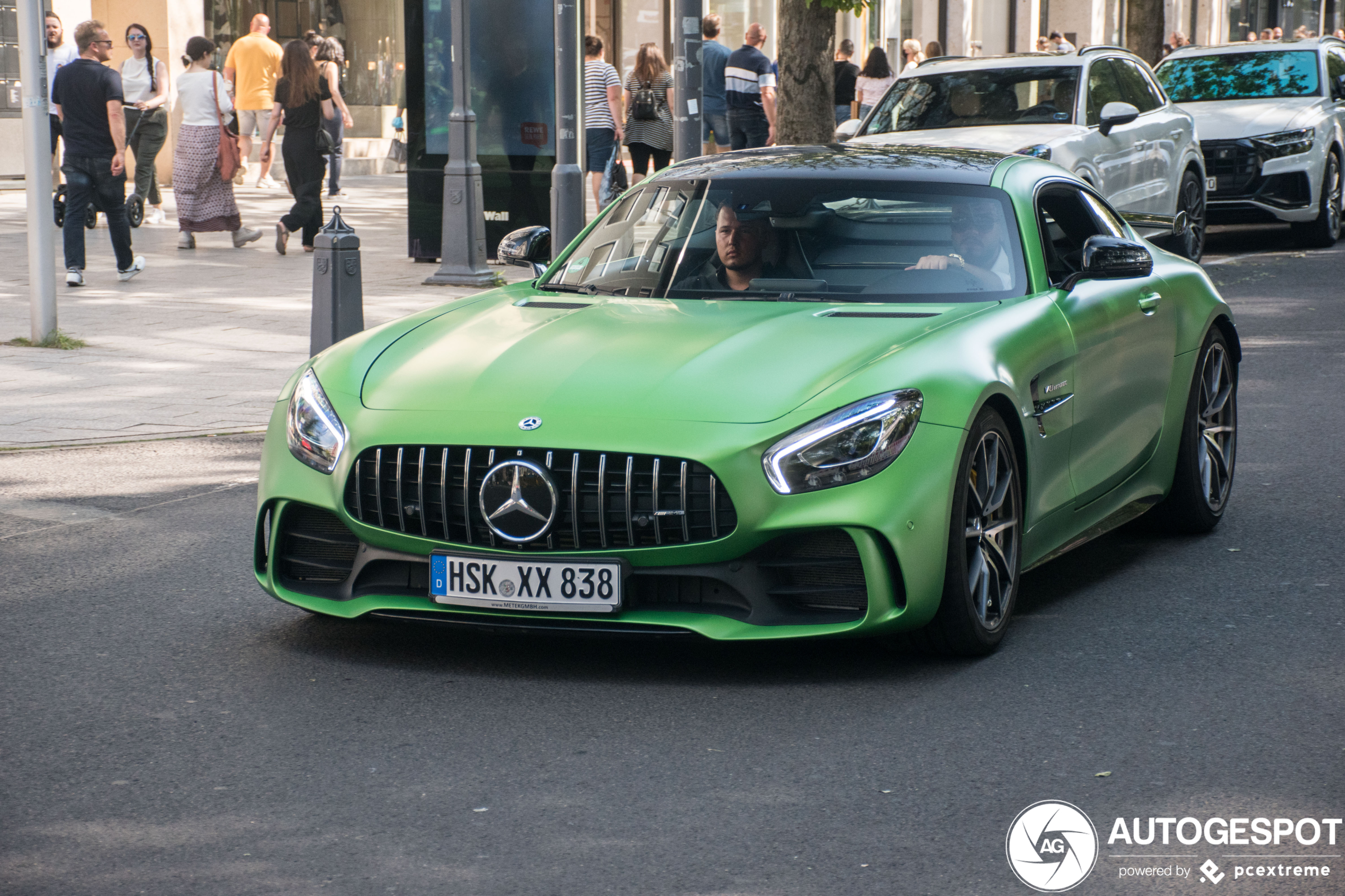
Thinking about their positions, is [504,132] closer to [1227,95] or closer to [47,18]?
[47,18]

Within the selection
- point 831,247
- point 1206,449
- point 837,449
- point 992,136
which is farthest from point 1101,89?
point 837,449

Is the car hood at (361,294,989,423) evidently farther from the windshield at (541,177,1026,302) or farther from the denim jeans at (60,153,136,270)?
the denim jeans at (60,153,136,270)

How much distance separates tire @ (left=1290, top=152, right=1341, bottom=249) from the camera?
1784 cm

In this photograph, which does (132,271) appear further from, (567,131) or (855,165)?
(855,165)

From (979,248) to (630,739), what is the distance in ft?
7.15

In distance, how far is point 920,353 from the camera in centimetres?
506

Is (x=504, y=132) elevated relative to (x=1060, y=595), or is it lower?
elevated

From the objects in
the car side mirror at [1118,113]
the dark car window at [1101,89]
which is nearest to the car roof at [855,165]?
the car side mirror at [1118,113]

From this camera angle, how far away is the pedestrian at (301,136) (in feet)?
55.0

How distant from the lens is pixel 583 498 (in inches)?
186

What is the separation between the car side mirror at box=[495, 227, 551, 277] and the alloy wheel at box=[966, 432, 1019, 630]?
6.62ft

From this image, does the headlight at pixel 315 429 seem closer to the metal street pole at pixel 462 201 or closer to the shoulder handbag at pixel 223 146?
the metal street pole at pixel 462 201

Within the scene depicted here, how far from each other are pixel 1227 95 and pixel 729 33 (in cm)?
1636

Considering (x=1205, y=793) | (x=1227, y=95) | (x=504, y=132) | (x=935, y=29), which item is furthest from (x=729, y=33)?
(x=1205, y=793)
